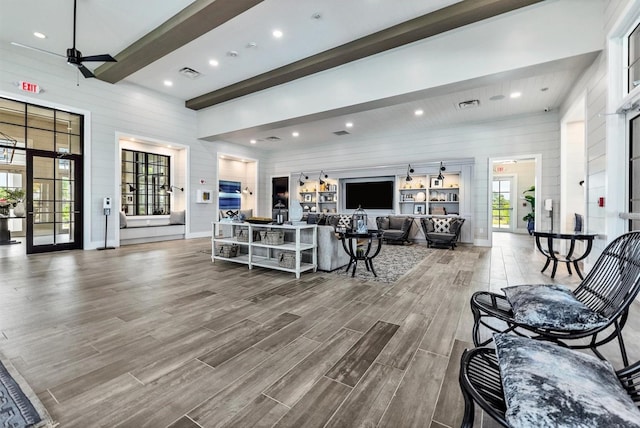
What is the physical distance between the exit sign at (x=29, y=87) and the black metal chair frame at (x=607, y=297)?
8.32 meters

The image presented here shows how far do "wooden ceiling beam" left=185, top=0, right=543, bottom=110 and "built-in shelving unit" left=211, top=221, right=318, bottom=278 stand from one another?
3.20 m

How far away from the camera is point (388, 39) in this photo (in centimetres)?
456

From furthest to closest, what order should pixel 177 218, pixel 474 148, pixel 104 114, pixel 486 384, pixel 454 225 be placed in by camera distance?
pixel 177 218
pixel 474 148
pixel 454 225
pixel 104 114
pixel 486 384

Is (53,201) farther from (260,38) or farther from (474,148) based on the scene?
(474,148)

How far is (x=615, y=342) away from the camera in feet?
7.24

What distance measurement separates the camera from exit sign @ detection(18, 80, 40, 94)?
18.1ft

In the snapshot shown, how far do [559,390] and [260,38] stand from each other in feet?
18.6

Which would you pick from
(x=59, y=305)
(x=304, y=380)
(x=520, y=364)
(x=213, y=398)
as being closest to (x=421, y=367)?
(x=304, y=380)

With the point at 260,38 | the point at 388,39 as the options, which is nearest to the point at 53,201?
the point at 260,38

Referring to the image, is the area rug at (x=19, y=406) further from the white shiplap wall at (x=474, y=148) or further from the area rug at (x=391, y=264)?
the white shiplap wall at (x=474, y=148)

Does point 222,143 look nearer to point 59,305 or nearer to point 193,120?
point 193,120

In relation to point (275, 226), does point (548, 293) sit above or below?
below

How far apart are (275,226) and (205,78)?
4487 mm

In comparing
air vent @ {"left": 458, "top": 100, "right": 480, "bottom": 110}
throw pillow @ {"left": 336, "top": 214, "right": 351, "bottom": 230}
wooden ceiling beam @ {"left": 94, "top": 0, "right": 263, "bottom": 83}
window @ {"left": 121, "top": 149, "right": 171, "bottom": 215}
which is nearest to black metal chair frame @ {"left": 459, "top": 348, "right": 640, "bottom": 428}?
wooden ceiling beam @ {"left": 94, "top": 0, "right": 263, "bottom": 83}
